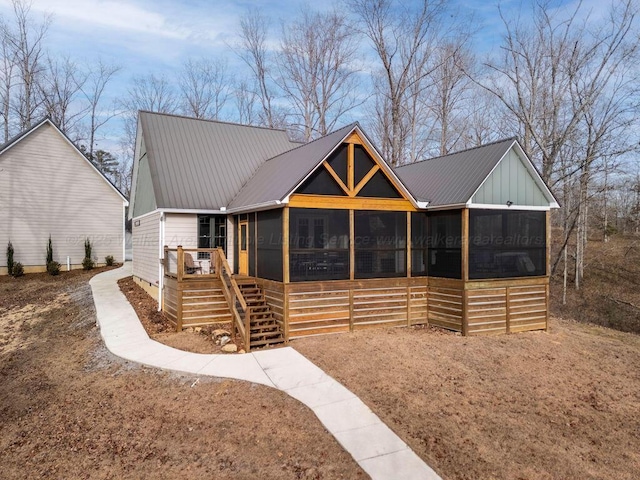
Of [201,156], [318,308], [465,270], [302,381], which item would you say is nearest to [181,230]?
[201,156]

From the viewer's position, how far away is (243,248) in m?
11.8

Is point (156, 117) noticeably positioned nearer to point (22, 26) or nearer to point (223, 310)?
point (223, 310)

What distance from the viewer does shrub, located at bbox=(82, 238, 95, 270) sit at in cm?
1986

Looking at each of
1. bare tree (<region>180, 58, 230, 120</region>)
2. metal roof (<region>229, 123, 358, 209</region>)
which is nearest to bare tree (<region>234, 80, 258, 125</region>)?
bare tree (<region>180, 58, 230, 120</region>)

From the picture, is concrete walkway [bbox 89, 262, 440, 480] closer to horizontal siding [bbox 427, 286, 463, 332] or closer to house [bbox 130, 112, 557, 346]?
house [bbox 130, 112, 557, 346]

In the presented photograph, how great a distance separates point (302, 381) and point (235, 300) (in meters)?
3.40

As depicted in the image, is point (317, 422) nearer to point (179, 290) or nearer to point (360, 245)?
point (360, 245)

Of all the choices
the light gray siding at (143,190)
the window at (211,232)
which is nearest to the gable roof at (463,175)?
the window at (211,232)

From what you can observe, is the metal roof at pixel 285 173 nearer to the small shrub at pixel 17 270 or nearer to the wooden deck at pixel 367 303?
the wooden deck at pixel 367 303

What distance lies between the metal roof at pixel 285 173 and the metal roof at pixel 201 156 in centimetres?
78

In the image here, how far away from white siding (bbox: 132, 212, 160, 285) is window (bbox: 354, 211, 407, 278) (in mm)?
5986

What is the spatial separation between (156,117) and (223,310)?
303 inches

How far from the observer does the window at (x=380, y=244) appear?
32.6 feet

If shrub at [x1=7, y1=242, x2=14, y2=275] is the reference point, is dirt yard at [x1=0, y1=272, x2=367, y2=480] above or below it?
below
